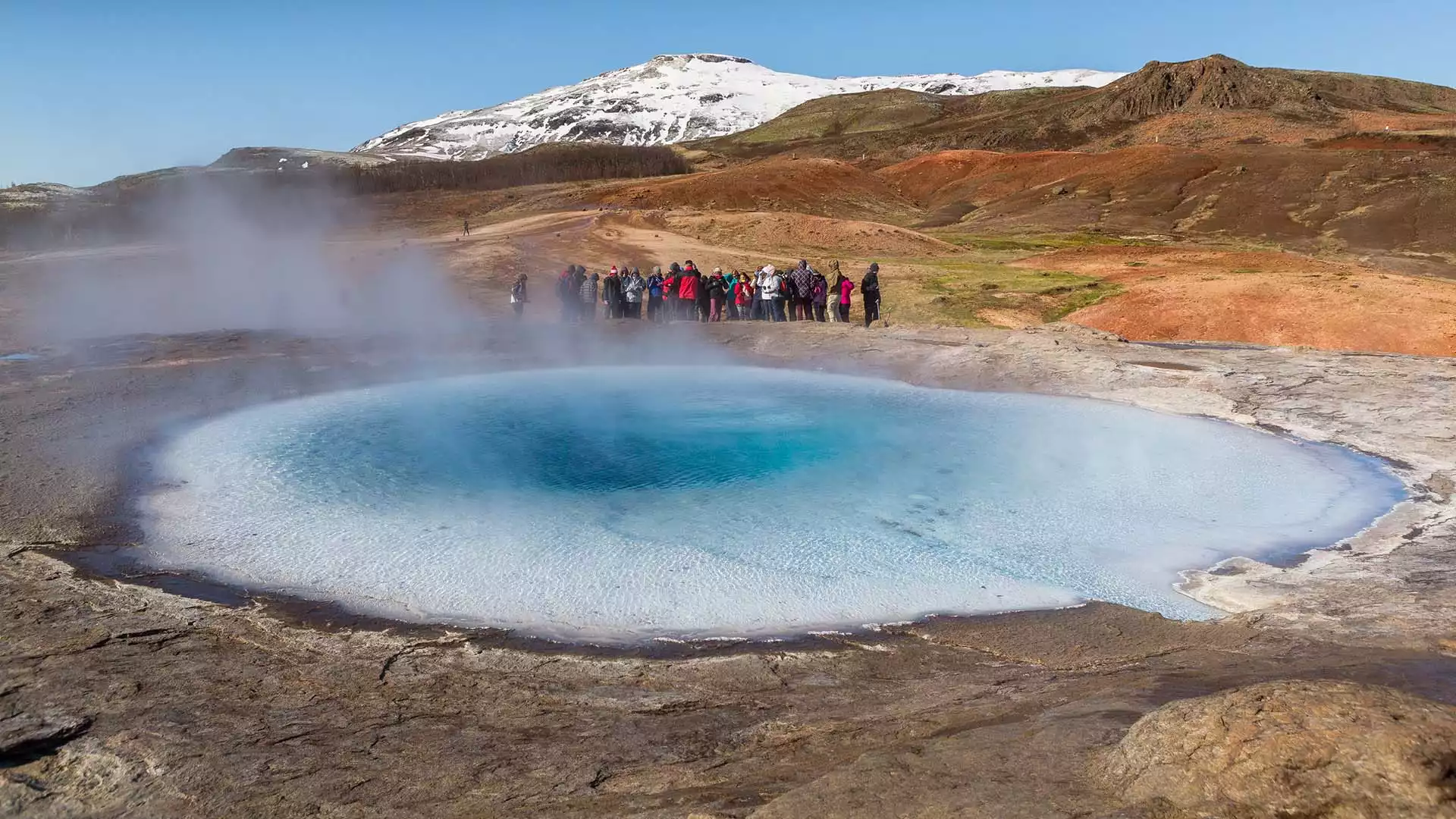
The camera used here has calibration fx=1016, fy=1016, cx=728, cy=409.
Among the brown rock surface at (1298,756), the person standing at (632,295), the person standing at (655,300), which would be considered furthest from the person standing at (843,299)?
the brown rock surface at (1298,756)

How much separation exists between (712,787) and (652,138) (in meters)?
142

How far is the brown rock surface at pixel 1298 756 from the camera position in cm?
254

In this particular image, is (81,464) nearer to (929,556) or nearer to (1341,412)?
(929,556)

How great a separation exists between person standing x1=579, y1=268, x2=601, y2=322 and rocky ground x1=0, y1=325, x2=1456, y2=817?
10.3m

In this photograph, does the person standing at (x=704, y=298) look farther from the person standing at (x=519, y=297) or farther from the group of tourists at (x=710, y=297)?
the person standing at (x=519, y=297)

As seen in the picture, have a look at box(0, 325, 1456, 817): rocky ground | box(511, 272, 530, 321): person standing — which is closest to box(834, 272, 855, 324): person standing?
box(511, 272, 530, 321): person standing

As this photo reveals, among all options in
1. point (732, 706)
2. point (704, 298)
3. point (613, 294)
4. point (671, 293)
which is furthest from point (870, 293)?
point (732, 706)

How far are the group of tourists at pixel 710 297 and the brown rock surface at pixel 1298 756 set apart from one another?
13.3 m

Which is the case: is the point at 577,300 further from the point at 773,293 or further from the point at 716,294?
the point at 773,293

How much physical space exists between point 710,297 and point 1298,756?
1460 cm

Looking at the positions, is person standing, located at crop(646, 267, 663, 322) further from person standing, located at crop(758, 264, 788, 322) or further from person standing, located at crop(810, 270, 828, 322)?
person standing, located at crop(810, 270, 828, 322)

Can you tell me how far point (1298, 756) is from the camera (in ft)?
8.81

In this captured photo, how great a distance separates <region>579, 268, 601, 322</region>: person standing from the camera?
1727cm

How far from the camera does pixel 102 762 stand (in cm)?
346
